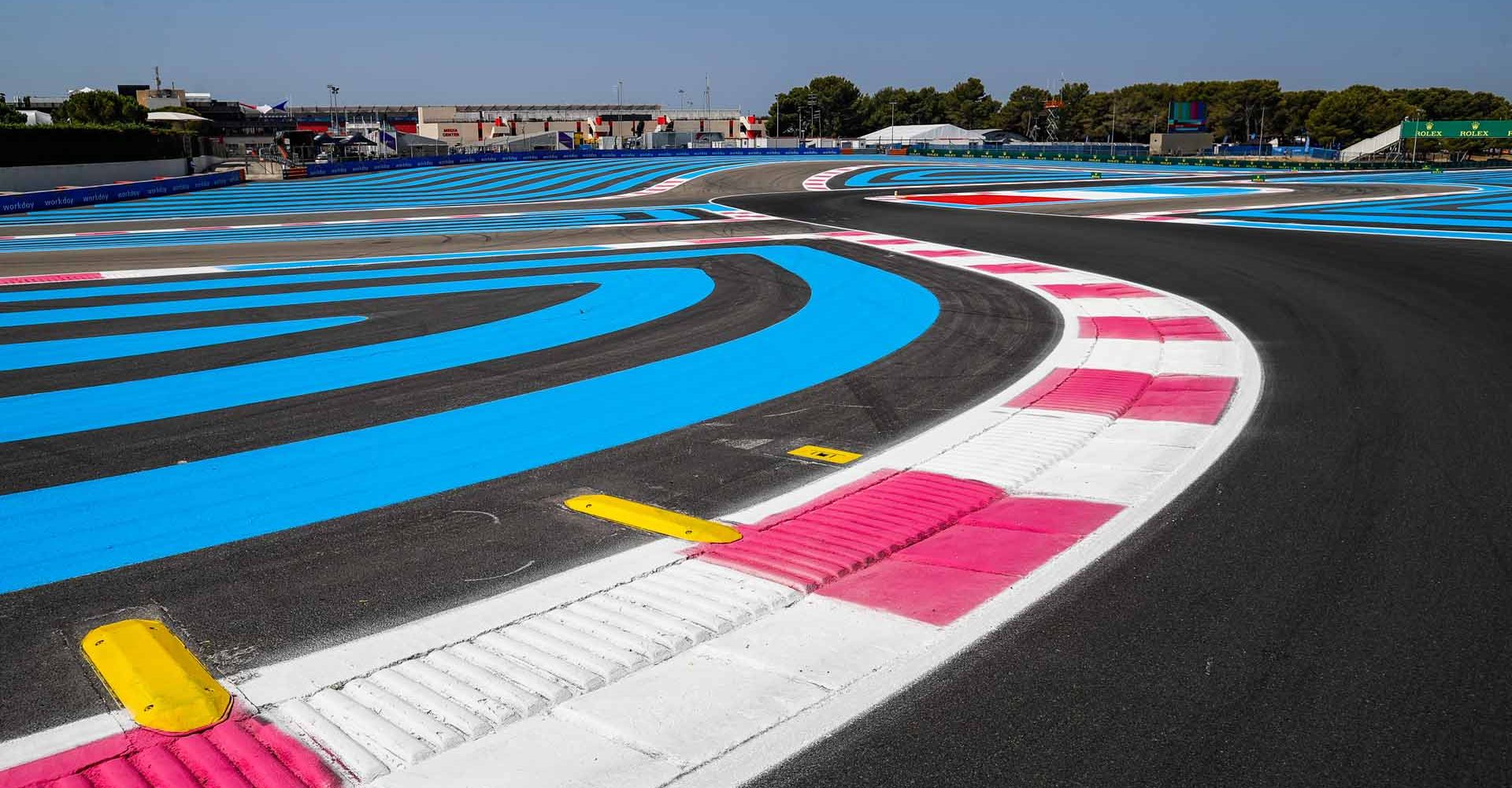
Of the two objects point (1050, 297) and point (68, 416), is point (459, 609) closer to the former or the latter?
point (68, 416)

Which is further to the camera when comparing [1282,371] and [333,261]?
[333,261]

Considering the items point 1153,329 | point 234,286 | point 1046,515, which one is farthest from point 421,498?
point 234,286

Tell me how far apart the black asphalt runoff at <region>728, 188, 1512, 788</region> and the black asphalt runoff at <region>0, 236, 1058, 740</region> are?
81.7 inches

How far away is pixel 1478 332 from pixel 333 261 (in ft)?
55.0

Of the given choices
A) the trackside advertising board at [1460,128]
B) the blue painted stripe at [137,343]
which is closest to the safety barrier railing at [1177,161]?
the trackside advertising board at [1460,128]

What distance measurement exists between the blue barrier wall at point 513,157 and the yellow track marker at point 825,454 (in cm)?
4798

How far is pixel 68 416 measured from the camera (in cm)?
772

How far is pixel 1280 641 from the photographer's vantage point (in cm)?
388

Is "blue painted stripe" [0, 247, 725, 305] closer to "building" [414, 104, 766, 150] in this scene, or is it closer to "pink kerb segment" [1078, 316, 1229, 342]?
"pink kerb segment" [1078, 316, 1229, 342]

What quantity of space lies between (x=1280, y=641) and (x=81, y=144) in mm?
48440

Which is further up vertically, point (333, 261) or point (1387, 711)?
point (333, 261)

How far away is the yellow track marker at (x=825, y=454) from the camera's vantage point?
6.48 metres

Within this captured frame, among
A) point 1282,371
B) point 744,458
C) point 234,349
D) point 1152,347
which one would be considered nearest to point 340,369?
point 234,349

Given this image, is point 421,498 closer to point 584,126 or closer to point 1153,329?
point 1153,329
